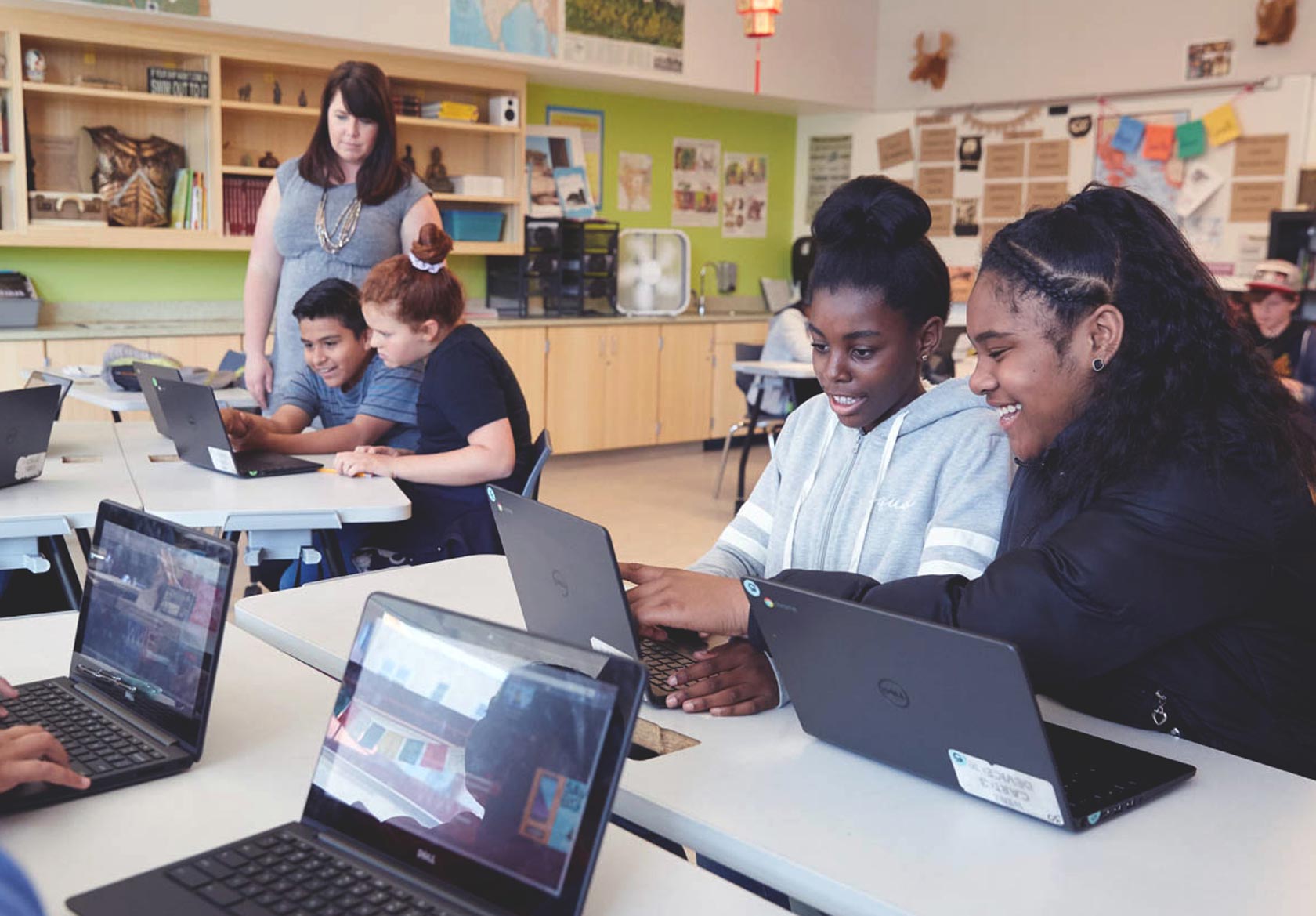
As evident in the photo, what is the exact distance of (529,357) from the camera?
6586 millimetres

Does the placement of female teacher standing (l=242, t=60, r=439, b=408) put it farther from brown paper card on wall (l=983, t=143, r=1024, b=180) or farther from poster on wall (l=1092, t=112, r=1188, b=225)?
brown paper card on wall (l=983, t=143, r=1024, b=180)

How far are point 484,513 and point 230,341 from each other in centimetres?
335

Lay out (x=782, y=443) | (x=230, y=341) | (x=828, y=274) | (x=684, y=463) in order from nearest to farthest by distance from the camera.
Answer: (x=828, y=274) → (x=782, y=443) → (x=230, y=341) → (x=684, y=463)

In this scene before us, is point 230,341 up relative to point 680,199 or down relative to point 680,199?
down

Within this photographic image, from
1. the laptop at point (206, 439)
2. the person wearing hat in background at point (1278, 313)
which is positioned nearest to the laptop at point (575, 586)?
the laptop at point (206, 439)

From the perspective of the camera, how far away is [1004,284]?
1.39 m

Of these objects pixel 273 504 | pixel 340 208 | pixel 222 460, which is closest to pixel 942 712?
pixel 273 504

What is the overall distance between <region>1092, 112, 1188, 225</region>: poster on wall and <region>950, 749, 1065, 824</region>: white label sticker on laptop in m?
6.10

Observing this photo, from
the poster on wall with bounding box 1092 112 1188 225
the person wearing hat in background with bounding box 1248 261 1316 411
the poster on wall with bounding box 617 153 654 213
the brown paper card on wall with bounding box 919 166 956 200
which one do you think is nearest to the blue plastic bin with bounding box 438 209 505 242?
the poster on wall with bounding box 617 153 654 213

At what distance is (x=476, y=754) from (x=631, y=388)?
20.3ft

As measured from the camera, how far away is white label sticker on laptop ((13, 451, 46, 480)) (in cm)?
247

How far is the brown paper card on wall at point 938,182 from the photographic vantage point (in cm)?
767

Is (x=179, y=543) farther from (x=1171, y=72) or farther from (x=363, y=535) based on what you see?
(x=1171, y=72)

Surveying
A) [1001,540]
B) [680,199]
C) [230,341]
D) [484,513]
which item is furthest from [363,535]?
[680,199]
